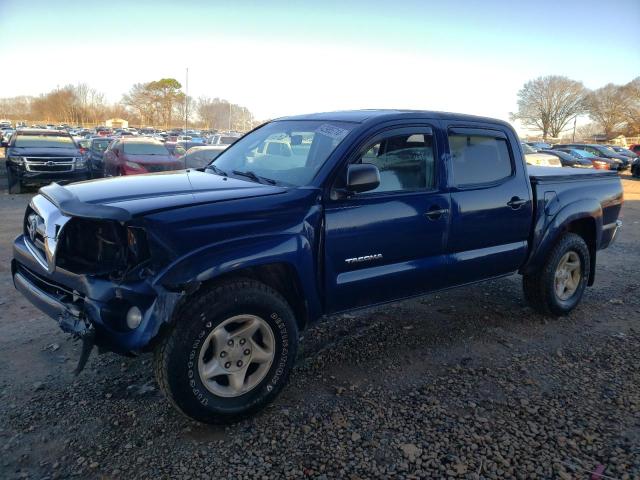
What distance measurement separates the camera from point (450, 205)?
3.72m

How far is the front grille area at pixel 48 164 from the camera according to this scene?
1187 cm

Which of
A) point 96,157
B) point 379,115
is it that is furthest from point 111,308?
point 96,157

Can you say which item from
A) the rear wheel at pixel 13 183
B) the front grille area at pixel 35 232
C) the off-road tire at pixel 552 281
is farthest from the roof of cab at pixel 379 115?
the rear wheel at pixel 13 183

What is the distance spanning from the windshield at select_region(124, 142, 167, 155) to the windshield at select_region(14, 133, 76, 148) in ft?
5.91

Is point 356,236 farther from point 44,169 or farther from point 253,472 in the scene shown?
point 44,169

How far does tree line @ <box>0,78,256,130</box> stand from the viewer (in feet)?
295

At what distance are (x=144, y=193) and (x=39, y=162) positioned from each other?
424 inches

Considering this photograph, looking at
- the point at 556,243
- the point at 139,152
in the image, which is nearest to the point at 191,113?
the point at 139,152

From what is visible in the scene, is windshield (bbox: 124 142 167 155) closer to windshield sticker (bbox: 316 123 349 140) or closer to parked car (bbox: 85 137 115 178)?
parked car (bbox: 85 137 115 178)

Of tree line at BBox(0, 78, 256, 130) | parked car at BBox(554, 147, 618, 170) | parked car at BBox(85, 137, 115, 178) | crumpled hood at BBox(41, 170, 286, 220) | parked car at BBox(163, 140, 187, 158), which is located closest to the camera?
crumpled hood at BBox(41, 170, 286, 220)

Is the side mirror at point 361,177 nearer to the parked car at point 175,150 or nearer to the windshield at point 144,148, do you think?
the windshield at point 144,148

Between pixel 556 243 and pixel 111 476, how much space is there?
4110 mm

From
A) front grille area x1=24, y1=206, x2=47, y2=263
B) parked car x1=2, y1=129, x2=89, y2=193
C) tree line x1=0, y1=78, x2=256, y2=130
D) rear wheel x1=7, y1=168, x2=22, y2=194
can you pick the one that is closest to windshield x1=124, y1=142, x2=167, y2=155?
parked car x1=2, y1=129, x2=89, y2=193

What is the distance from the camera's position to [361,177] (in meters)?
3.06
